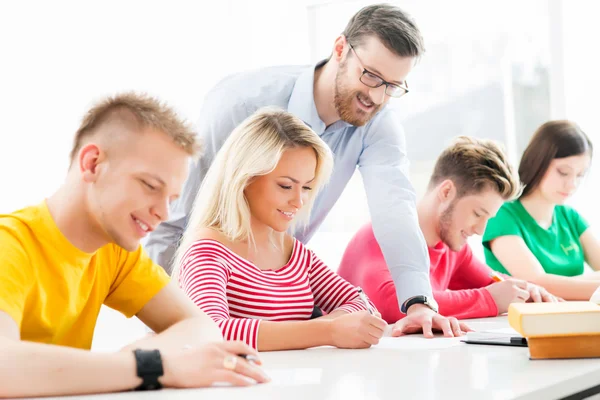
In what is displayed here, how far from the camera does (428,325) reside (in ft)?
5.12

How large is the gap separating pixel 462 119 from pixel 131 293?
2.89 m

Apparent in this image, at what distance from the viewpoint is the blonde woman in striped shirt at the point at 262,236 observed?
1.50 metres

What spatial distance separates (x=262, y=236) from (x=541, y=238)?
141cm

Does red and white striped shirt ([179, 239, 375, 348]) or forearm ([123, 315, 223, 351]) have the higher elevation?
red and white striped shirt ([179, 239, 375, 348])

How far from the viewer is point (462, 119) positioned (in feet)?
12.8

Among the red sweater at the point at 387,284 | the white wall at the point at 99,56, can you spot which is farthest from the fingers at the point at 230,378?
the white wall at the point at 99,56

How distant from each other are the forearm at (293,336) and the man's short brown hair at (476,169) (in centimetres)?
91

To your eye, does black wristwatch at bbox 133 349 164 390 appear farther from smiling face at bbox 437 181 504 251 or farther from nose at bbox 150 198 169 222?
smiling face at bbox 437 181 504 251

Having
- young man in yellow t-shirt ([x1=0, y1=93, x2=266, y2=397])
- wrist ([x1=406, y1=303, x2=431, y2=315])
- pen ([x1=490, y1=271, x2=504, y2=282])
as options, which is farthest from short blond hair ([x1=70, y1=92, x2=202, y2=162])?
pen ([x1=490, y1=271, x2=504, y2=282])

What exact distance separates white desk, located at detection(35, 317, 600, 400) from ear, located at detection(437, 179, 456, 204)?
0.85 meters

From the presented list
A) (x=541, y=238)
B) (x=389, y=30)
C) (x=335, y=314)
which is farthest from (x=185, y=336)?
(x=541, y=238)

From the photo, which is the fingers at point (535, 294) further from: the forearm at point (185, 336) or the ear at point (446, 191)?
the forearm at point (185, 336)

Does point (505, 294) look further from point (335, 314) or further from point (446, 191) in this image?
point (335, 314)

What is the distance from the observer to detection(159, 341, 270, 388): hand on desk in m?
1.00
